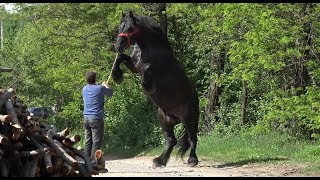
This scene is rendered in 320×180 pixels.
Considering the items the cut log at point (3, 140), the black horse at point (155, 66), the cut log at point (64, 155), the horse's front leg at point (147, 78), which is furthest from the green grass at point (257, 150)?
the cut log at point (3, 140)

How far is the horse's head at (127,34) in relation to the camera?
12062mm

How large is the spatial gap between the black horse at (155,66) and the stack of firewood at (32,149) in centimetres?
400

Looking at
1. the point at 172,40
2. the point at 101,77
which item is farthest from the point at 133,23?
the point at 172,40

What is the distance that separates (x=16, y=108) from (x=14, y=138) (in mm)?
961

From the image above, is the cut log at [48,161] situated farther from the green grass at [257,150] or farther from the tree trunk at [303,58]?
the tree trunk at [303,58]

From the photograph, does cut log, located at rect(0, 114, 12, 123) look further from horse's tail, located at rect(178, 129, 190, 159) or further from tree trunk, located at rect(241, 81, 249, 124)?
tree trunk, located at rect(241, 81, 249, 124)

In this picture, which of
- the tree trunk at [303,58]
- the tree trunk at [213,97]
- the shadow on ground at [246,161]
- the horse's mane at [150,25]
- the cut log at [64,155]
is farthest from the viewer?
the tree trunk at [213,97]

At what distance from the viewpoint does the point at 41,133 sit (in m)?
7.81

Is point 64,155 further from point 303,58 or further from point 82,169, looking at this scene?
point 303,58

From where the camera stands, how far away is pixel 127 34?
39.7ft

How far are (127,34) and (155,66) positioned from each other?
79 centimetres

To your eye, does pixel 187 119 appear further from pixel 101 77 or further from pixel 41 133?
pixel 101 77

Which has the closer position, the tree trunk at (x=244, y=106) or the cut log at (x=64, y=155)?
Answer: the cut log at (x=64, y=155)

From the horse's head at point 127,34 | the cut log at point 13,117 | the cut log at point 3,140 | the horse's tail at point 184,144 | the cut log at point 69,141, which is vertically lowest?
the horse's tail at point 184,144
